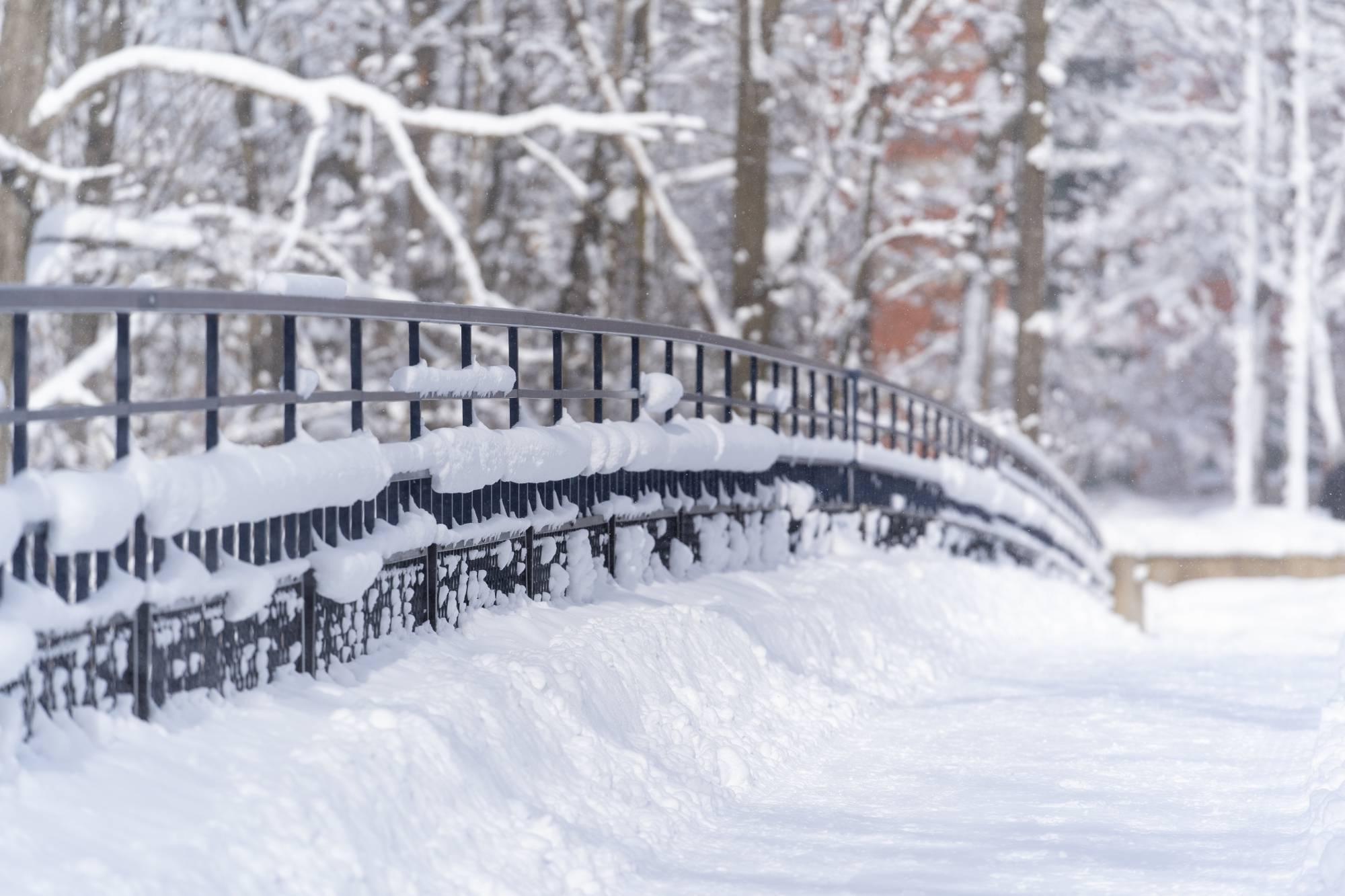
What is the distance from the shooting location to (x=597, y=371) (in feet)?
31.5

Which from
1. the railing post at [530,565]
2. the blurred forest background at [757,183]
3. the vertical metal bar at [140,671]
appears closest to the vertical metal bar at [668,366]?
the railing post at [530,565]

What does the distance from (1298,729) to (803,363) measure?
4.65 metres

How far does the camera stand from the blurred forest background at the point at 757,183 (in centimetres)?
1659

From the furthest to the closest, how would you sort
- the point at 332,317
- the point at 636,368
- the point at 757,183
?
1. the point at 757,183
2. the point at 636,368
3. the point at 332,317

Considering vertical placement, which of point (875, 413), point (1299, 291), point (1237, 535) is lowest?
point (1237, 535)

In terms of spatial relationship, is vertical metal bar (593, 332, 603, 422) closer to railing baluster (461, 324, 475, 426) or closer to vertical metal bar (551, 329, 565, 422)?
vertical metal bar (551, 329, 565, 422)

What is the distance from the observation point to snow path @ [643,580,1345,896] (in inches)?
251

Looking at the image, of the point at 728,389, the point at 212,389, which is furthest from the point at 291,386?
the point at 728,389

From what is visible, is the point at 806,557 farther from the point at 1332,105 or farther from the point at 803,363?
the point at 1332,105

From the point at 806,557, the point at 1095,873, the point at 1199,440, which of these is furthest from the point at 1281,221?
the point at 1095,873

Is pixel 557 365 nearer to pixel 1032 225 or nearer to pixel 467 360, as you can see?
pixel 467 360

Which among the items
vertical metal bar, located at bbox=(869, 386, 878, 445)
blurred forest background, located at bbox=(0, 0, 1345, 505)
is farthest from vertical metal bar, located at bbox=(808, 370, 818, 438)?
blurred forest background, located at bbox=(0, 0, 1345, 505)

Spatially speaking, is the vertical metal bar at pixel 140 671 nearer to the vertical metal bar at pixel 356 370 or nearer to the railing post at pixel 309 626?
the railing post at pixel 309 626

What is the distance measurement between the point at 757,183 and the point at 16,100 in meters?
9.01
